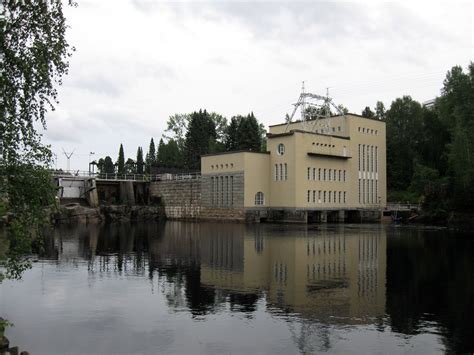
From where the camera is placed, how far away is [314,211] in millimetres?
69375

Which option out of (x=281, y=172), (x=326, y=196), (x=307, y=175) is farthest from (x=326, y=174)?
(x=281, y=172)

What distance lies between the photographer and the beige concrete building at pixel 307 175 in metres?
67.4

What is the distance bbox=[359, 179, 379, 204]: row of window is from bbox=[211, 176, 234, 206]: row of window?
19901mm

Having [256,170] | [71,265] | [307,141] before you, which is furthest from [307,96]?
[71,265]

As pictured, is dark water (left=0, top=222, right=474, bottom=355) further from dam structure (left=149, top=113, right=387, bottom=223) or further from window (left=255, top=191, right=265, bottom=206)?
window (left=255, top=191, right=265, bottom=206)

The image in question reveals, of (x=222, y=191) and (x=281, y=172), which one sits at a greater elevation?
(x=281, y=172)

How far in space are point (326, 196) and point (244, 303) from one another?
55530 millimetres

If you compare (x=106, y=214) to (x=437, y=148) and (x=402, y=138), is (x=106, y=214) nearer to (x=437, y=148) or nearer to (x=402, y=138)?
(x=402, y=138)

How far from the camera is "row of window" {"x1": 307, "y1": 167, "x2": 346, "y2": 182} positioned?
225ft

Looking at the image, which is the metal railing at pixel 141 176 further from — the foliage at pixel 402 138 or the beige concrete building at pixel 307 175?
the foliage at pixel 402 138

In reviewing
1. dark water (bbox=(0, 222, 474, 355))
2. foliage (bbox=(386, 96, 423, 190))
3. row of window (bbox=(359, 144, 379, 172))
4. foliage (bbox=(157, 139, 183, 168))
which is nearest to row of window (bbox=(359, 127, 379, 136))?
row of window (bbox=(359, 144, 379, 172))

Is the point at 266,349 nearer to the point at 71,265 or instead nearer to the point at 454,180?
the point at 71,265

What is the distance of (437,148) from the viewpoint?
3327 inches

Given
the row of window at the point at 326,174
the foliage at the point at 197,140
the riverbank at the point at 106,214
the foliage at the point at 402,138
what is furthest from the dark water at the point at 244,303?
the foliage at the point at 197,140
